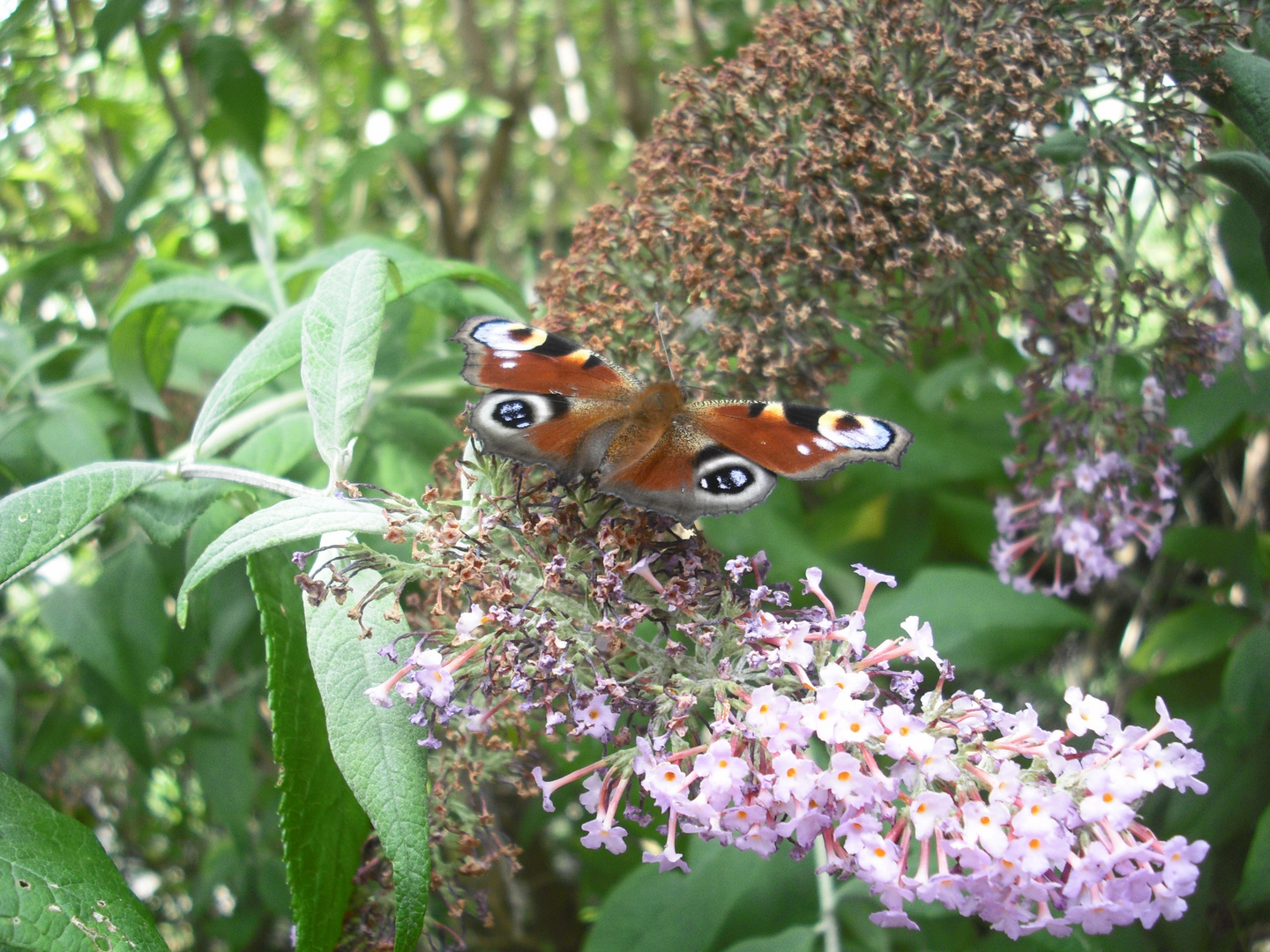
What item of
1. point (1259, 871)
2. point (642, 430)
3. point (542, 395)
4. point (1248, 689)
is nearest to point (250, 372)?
point (542, 395)

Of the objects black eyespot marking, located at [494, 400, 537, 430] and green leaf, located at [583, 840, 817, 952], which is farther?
green leaf, located at [583, 840, 817, 952]

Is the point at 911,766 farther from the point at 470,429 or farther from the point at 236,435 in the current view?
the point at 236,435

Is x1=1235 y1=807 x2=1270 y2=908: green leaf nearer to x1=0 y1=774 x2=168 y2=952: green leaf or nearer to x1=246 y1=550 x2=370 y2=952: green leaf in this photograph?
x1=246 y1=550 x2=370 y2=952: green leaf

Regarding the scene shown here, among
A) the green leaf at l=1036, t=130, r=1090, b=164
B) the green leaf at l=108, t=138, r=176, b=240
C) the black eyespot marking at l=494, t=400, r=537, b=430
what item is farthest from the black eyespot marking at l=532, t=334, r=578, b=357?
the green leaf at l=108, t=138, r=176, b=240

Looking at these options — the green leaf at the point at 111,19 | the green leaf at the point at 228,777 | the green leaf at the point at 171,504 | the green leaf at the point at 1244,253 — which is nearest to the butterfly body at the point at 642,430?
the green leaf at the point at 171,504

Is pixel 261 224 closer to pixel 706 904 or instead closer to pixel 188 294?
pixel 188 294

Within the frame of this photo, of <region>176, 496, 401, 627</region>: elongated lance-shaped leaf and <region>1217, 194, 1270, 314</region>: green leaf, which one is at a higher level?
<region>176, 496, 401, 627</region>: elongated lance-shaped leaf
